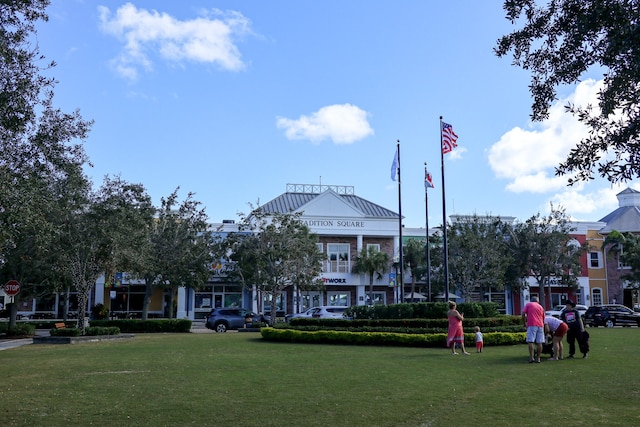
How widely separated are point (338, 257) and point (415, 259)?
6.49 metres

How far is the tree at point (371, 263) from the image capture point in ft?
154

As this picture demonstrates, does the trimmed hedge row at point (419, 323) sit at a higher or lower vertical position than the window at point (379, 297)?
lower

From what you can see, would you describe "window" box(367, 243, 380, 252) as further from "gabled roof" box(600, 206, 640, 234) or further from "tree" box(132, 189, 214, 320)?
"gabled roof" box(600, 206, 640, 234)

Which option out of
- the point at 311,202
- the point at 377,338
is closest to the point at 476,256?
the point at 311,202

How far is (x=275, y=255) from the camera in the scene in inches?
1463

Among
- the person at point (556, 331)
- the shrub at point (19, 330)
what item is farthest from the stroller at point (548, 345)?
the shrub at point (19, 330)

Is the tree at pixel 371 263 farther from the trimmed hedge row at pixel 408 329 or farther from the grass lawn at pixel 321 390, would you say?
the grass lawn at pixel 321 390

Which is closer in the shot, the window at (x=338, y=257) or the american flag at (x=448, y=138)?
the american flag at (x=448, y=138)

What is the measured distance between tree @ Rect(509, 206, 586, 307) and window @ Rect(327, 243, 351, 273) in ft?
43.5

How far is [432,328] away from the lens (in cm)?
2142

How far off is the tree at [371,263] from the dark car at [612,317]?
52.1 ft

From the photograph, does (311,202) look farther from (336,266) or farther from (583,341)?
(583,341)

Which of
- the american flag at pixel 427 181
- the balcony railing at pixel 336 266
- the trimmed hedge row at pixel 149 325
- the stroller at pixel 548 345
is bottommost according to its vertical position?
the trimmed hedge row at pixel 149 325

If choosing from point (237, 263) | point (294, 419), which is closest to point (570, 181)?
point (294, 419)
